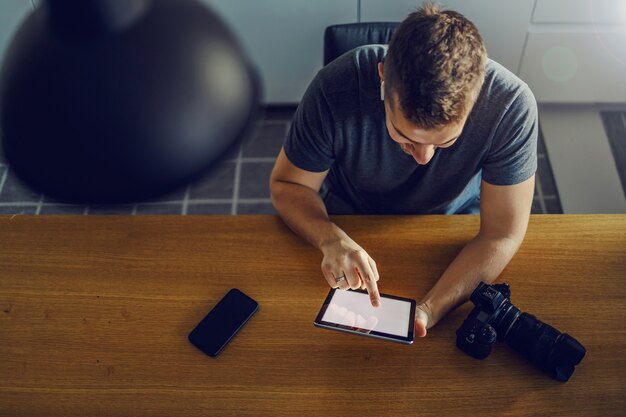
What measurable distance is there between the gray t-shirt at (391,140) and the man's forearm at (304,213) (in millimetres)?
63

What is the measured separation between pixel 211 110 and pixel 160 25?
2.9 inches

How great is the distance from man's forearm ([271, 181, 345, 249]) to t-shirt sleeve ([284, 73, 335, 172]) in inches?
2.4

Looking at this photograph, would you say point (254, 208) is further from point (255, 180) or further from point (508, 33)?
point (508, 33)

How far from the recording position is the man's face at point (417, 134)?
3.37ft

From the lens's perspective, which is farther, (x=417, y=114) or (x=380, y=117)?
(x=380, y=117)

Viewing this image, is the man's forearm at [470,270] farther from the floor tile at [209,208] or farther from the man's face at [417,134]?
the floor tile at [209,208]

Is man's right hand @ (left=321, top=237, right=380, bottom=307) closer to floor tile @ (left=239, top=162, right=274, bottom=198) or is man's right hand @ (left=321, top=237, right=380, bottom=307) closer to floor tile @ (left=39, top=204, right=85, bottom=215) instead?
floor tile @ (left=239, top=162, right=274, bottom=198)

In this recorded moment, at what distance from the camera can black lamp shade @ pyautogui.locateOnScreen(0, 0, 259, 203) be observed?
43 centimetres

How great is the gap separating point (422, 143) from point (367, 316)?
335mm

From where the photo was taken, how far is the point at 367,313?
1.12 m

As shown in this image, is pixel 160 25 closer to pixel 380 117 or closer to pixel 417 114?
pixel 417 114

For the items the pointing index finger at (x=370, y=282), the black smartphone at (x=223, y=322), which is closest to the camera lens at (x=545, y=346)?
the pointing index finger at (x=370, y=282)

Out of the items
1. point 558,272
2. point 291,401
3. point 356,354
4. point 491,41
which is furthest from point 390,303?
point 491,41

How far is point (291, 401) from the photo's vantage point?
1.07 m
